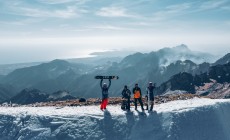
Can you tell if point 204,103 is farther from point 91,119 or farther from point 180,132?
point 91,119

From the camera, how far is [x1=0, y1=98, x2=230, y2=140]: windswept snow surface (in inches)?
1205

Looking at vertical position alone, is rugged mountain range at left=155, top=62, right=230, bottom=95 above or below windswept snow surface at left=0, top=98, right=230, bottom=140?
below

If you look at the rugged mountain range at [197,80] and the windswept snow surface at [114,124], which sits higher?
the windswept snow surface at [114,124]

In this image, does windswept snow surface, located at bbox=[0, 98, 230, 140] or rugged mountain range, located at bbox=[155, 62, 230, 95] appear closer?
windswept snow surface, located at bbox=[0, 98, 230, 140]

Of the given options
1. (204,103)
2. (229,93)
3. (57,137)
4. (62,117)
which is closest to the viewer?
(57,137)

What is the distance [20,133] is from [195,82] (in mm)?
119043

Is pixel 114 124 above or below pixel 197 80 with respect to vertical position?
above

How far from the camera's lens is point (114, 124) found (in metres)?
31.5

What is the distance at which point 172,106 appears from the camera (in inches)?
1414

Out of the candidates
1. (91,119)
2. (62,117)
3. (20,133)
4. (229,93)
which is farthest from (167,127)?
(229,93)

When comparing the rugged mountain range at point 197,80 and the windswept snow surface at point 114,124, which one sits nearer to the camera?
the windswept snow surface at point 114,124

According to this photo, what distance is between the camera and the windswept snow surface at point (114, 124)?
30609 millimetres

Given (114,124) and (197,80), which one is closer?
(114,124)

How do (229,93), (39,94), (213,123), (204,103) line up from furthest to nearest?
(39,94) → (229,93) → (204,103) → (213,123)
